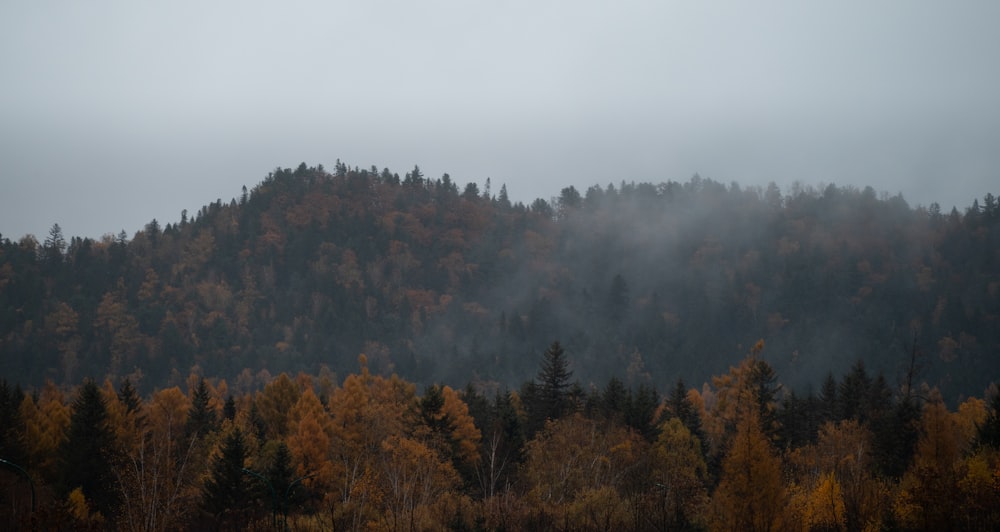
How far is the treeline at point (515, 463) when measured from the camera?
1503 inches

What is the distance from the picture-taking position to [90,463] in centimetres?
5500

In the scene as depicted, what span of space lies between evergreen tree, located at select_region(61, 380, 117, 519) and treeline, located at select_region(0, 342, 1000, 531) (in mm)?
112

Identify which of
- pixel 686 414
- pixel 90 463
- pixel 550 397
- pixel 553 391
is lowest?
pixel 686 414

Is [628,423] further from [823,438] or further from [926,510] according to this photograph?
[926,510]

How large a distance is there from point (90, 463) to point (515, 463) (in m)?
27.2

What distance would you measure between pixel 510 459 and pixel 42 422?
34337 millimetres

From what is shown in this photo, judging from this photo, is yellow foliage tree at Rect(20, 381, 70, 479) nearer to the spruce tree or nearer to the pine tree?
the pine tree

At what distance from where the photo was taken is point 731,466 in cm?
3844

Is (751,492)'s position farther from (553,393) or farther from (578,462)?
(553,393)

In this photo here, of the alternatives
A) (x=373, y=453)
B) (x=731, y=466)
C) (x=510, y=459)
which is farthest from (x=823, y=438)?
(x=373, y=453)

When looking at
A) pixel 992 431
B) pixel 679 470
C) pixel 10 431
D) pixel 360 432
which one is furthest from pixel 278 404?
pixel 992 431

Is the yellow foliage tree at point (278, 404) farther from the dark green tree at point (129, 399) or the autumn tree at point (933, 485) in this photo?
the autumn tree at point (933, 485)

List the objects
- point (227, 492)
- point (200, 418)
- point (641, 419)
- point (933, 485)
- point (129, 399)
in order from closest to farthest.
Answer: point (933, 485) < point (227, 492) < point (641, 419) < point (200, 418) < point (129, 399)

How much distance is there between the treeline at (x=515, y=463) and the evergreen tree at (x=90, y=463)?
0.11 metres
